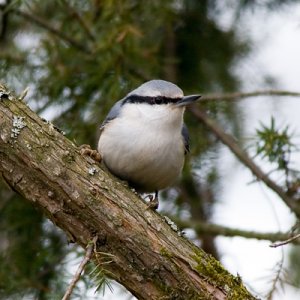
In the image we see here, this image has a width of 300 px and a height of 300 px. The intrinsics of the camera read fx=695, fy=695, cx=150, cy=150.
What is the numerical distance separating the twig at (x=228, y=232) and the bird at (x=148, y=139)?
480 mm

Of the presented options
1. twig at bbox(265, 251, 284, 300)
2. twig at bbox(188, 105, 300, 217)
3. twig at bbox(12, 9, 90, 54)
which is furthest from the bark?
twig at bbox(12, 9, 90, 54)

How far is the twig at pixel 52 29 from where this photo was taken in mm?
3386

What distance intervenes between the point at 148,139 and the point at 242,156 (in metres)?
0.59

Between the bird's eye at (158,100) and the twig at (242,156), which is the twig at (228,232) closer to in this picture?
the twig at (242,156)

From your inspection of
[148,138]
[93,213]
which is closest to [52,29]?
[148,138]

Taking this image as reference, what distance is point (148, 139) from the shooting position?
282 cm

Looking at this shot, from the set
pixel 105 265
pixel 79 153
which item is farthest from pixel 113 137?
pixel 105 265

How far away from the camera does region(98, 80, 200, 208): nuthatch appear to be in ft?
9.17

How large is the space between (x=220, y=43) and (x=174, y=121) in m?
1.19

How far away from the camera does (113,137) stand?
2838 millimetres

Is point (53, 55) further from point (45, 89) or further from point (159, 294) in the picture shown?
point (159, 294)

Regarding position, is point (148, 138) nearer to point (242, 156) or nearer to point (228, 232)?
point (242, 156)

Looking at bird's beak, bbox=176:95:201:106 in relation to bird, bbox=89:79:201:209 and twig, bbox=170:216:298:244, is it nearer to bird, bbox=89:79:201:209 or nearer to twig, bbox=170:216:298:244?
bird, bbox=89:79:201:209

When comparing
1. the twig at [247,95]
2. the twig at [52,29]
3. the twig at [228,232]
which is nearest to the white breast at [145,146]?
the twig at [247,95]
